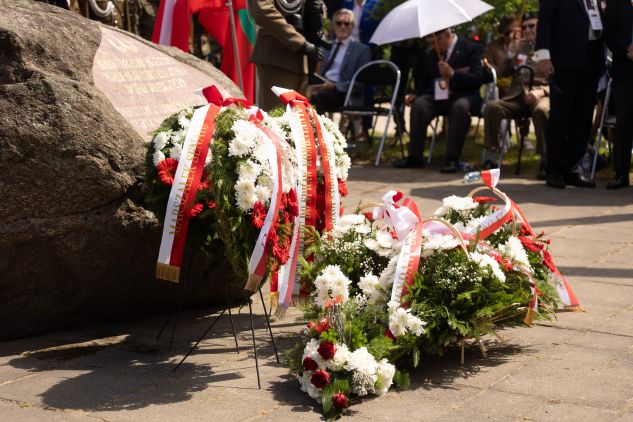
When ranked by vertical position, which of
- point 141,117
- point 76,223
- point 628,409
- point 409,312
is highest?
point 141,117

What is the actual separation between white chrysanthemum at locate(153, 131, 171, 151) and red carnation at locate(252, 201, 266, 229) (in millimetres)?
587

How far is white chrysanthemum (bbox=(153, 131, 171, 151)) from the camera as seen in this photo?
5145 mm

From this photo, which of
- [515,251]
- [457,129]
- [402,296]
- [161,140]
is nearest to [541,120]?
[457,129]

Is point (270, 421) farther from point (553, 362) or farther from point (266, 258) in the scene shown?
point (553, 362)

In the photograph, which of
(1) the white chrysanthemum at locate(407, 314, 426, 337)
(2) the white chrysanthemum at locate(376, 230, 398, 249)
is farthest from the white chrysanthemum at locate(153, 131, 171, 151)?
(1) the white chrysanthemum at locate(407, 314, 426, 337)

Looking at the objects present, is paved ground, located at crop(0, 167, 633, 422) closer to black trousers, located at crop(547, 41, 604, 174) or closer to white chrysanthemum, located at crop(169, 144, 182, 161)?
white chrysanthemum, located at crop(169, 144, 182, 161)

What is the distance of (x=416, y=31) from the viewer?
36.7 feet

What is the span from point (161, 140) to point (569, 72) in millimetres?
6025

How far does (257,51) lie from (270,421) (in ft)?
21.0

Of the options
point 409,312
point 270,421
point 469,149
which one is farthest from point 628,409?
point 469,149

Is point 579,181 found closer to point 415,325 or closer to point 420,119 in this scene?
point 420,119

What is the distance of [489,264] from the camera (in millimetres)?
5125

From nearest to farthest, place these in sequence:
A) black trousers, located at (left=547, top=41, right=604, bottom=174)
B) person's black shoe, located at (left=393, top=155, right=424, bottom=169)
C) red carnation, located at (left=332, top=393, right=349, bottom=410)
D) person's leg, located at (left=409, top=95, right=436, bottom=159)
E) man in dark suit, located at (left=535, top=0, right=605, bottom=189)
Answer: red carnation, located at (left=332, top=393, right=349, bottom=410), man in dark suit, located at (left=535, top=0, right=605, bottom=189), black trousers, located at (left=547, top=41, right=604, bottom=174), person's leg, located at (left=409, top=95, right=436, bottom=159), person's black shoe, located at (left=393, top=155, right=424, bottom=169)

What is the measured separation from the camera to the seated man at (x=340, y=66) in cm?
1259
